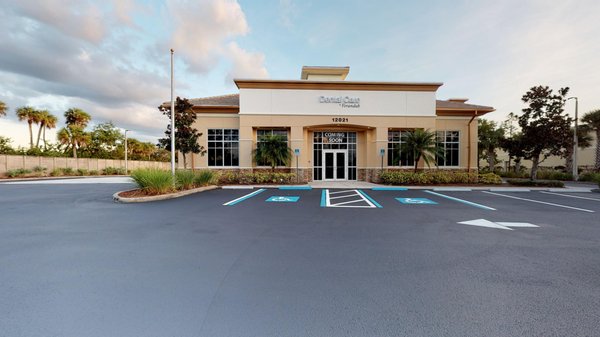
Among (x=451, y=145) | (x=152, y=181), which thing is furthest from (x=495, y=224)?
(x=451, y=145)

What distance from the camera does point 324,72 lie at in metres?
22.1

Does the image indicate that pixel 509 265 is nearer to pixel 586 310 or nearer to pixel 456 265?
pixel 456 265

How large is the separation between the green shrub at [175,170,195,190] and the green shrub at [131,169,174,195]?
1.01m

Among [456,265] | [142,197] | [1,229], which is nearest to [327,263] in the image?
[456,265]

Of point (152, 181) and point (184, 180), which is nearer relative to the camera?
point (152, 181)

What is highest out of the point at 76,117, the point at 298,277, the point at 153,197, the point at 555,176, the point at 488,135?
the point at 76,117

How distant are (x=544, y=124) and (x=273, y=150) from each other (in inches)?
746

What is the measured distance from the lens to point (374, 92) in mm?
18234

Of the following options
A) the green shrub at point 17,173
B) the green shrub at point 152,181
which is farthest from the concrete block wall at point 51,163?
the green shrub at point 152,181

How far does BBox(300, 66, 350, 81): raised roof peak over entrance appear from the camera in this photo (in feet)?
70.9

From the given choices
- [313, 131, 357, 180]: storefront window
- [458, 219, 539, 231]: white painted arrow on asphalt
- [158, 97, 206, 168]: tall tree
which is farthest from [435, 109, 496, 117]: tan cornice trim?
[158, 97, 206, 168]: tall tree

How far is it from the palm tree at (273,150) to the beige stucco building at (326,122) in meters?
1.03

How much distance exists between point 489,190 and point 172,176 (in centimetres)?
1795

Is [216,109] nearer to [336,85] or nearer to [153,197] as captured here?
[336,85]
